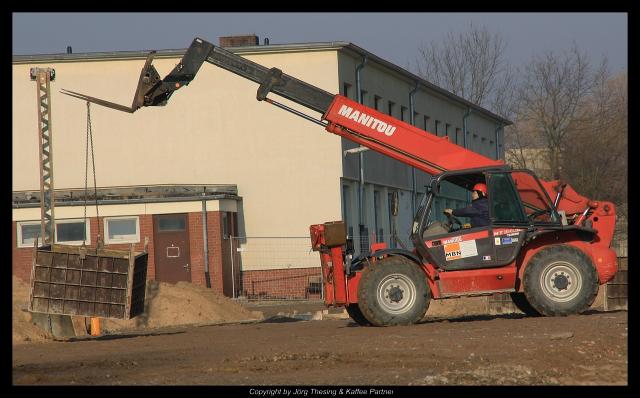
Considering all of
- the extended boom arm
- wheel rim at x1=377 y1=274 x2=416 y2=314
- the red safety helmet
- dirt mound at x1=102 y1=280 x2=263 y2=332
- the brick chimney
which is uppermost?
the brick chimney

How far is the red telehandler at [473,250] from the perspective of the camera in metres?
16.6

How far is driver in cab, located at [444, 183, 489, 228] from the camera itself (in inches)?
661

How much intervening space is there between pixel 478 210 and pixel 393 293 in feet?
6.29

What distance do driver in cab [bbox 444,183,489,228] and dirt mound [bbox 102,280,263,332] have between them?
908cm

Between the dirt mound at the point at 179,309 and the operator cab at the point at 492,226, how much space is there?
876 cm

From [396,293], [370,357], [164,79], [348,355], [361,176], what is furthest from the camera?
[361,176]

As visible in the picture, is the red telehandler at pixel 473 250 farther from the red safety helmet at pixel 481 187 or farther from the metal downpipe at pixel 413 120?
the metal downpipe at pixel 413 120

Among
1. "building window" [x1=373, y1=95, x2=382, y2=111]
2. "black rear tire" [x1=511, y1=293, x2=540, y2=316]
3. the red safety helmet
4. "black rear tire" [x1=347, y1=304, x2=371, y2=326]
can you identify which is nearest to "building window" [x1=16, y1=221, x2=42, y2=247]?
"building window" [x1=373, y1=95, x2=382, y2=111]

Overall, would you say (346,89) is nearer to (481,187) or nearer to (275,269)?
(275,269)

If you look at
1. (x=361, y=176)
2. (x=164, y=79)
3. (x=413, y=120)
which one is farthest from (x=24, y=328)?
(x=413, y=120)

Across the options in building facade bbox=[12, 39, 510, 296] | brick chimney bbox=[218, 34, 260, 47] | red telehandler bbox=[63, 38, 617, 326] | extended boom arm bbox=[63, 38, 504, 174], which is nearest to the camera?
red telehandler bbox=[63, 38, 617, 326]

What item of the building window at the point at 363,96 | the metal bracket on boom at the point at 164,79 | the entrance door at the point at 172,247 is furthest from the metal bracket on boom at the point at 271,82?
the building window at the point at 363,96

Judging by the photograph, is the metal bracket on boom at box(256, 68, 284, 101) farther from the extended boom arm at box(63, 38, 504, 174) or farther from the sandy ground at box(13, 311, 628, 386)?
the sandy ground at box(13, 311, 628, 386)

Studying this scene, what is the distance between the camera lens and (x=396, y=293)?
1656 cm
